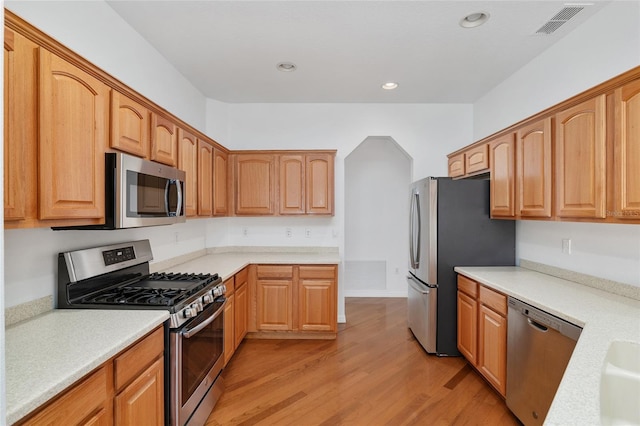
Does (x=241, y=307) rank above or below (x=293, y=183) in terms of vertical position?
below

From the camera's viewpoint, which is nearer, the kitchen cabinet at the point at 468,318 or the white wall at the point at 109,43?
the white wall at the point at 109,43

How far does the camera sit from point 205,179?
324 centimetres

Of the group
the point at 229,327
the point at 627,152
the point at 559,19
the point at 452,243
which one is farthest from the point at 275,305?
the point at 559,19

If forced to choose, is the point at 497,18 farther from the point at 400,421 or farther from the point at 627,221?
the point at 400,421

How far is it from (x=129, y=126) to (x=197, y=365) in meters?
1.54

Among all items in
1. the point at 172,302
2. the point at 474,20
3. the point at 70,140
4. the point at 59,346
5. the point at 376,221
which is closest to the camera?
the point at 59,346

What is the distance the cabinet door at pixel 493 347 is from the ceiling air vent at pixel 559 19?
7.23ft

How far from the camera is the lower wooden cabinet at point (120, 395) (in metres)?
1.12

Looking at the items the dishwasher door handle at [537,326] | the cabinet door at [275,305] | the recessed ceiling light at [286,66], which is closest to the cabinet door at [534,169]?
the dishwasher door handle at [537,326]

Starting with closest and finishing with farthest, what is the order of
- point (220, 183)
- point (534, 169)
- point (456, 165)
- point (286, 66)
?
1. point (534, 169)
2. point (286, 66)
3. point (220, 183)
4. point (456, 165)

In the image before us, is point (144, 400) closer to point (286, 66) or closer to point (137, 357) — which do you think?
point (137, 357)

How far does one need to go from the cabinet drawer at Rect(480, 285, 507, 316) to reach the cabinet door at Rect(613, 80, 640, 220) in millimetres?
922

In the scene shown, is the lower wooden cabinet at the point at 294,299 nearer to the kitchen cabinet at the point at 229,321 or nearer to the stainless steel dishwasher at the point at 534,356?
the kitchen cabinet at the point at 229,321

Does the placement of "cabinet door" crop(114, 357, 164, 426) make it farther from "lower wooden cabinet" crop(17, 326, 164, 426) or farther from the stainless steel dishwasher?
the stainless steel dishwasher
